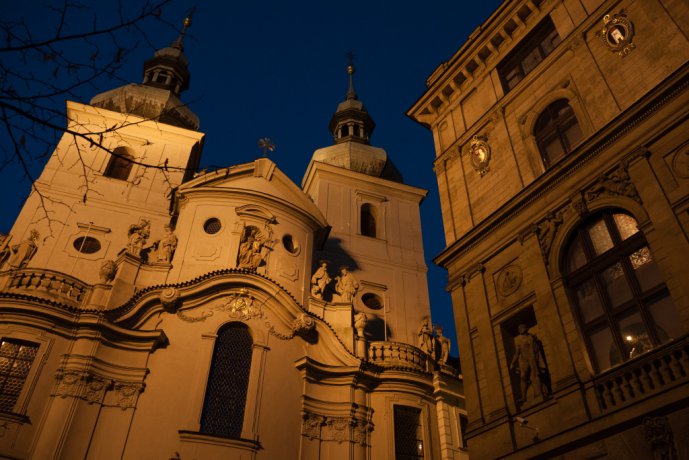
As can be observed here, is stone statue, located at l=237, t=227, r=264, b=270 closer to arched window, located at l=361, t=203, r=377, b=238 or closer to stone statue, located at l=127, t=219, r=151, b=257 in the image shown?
stone statue, located at l=127, t=219, r=151, b=257

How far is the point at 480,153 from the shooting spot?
15.1 meters

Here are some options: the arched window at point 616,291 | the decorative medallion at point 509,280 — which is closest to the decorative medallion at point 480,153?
the decorative medallion at point 509,280

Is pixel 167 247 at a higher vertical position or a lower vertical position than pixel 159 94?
lower

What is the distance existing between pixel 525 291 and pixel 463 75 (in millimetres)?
7846

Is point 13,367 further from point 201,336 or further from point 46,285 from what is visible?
point 201,336

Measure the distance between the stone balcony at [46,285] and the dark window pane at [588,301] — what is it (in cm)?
1408

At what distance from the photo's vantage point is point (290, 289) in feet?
70.1

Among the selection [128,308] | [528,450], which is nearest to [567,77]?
[528,450]

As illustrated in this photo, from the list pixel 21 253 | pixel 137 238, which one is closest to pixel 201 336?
pixel 137 238

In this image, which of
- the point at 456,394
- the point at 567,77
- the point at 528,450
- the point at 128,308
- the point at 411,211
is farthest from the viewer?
the point at 411,211

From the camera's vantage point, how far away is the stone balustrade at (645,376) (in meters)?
8.16

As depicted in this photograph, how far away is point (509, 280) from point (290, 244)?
11736mm

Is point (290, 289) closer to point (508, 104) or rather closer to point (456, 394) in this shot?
point (456, 394)

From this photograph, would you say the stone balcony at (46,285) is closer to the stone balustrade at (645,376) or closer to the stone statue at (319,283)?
the stone statue at (319,283)
